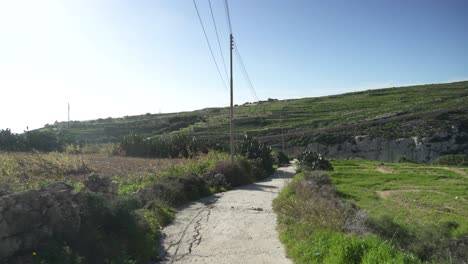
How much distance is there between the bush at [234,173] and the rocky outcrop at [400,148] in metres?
38.8

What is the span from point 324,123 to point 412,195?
60.0m

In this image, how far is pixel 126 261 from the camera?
731 cm

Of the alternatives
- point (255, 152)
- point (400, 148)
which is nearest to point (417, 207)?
point (255, 152)

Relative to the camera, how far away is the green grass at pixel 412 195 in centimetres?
1636

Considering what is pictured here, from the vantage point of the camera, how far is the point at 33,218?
6.49 meters

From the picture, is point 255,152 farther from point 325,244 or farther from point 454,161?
point 454,161

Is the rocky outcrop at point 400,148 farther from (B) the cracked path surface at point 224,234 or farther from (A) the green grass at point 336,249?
(A) the green grass at point 336,249

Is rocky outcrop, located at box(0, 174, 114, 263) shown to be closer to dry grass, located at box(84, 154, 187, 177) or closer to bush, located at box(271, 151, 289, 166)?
dry grass, located at box(84, 154, 187, 177)

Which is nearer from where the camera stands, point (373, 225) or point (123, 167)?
point (373, 225)

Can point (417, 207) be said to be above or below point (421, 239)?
below

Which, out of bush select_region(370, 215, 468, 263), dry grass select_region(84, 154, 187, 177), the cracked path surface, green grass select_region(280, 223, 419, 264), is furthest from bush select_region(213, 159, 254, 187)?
green grass select_region(280, 223, 419, 264)

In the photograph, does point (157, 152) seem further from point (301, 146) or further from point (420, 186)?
point (301, 146)

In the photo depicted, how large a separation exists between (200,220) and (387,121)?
6822 cm

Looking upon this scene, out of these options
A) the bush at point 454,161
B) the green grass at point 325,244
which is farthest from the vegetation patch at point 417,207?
the bush at point 454,161
